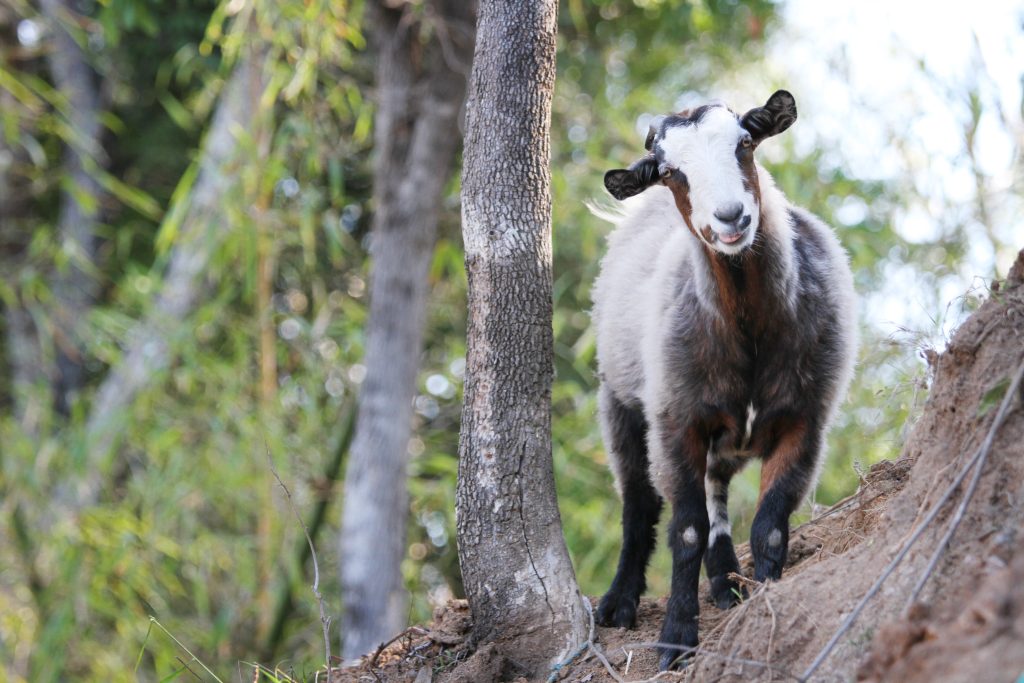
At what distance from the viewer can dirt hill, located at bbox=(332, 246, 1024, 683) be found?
2336 millimetres

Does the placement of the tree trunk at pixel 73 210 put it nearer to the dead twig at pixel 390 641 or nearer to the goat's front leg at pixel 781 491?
the dead twig at pixel 390 641

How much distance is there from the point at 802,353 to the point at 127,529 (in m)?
5.33

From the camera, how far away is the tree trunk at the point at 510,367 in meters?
3.68

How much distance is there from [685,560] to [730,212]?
3.93ft

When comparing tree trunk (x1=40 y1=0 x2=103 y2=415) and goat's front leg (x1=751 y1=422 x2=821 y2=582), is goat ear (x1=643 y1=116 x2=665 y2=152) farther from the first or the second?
tree trunk (x1=40 y1=0 x2=103 y2=415)

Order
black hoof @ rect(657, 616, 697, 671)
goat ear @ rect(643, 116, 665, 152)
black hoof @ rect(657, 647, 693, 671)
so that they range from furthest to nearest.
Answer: goat ear @ rect(643, 116, 665, 152) < black hoof @ rect(657, 616, 697, 671) < black hoof @ rect(657, 647, 693, 671)

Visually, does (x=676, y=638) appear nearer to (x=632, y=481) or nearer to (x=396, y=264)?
(x=632, y=481)

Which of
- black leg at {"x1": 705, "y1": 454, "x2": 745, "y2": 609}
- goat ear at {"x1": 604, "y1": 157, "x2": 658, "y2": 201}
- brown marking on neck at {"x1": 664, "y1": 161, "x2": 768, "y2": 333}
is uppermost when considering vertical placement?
goat ear at {"x1": 604, "y1": 157, "x2": 658, "y2": 201}

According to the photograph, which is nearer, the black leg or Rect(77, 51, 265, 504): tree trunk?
the black leg

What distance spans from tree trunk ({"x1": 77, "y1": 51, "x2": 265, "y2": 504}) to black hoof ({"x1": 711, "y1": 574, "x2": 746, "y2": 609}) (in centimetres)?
480

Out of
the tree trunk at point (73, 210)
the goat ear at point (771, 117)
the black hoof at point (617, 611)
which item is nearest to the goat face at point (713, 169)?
the goat ear at point (771, 117)

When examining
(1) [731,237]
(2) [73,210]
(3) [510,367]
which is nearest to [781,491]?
(1) [731,237]

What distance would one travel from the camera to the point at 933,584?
2.71 meters

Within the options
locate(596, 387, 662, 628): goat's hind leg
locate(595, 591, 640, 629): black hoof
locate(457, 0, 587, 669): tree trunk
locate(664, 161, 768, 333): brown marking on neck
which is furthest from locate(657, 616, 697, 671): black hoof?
locate(664, 161, 768, 333): brown marking on neck
